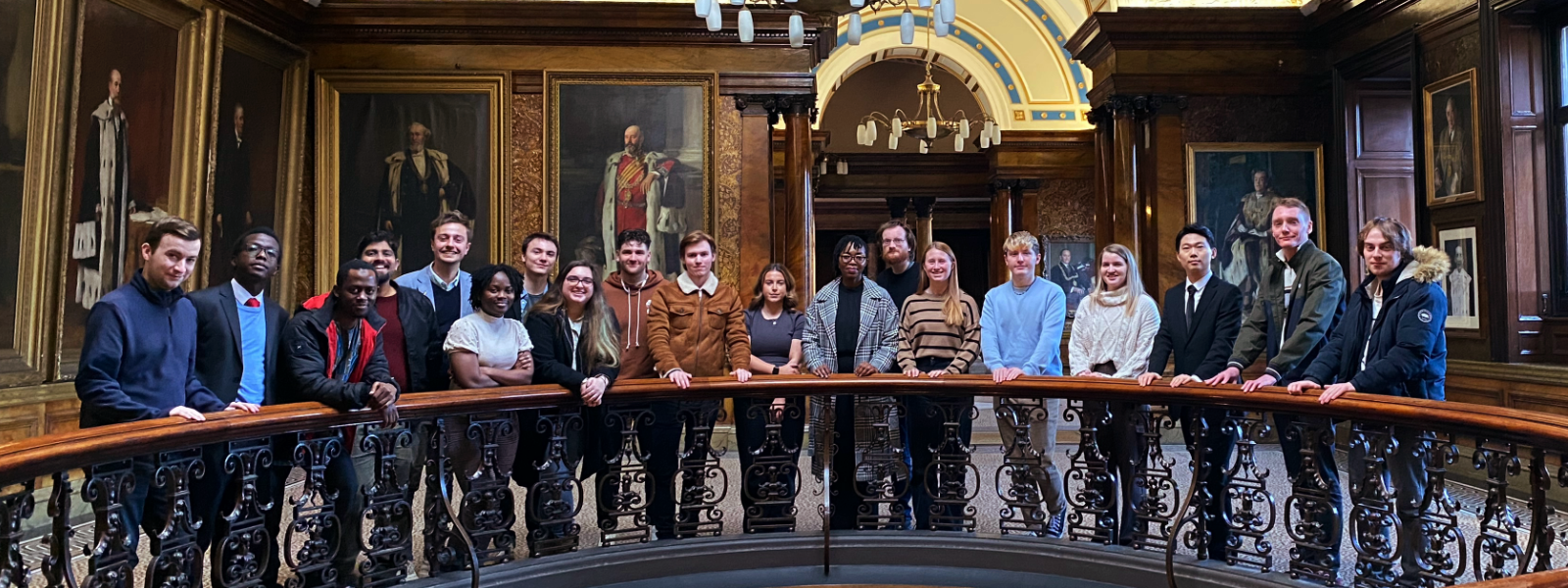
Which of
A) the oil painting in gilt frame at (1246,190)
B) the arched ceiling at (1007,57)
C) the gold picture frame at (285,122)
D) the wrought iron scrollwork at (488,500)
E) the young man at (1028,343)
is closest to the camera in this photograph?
the wrought iron scrollwork at (488,500)

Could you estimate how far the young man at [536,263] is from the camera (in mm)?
4797

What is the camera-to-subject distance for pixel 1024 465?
477 cm

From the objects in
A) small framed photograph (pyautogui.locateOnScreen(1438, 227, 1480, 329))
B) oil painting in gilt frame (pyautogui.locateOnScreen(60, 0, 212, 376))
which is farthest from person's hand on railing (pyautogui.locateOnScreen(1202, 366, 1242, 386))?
oil painting in gilt frame (pyautogui.locateOnScreen(60, 0, 212, 376))

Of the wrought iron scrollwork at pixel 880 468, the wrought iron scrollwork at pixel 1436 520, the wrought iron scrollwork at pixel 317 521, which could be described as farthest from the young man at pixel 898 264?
the wrought iron scrollwork at pixel 317 521

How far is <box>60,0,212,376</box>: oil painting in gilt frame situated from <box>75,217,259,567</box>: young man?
326 cm

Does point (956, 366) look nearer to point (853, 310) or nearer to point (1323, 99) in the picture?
point (853, 310)

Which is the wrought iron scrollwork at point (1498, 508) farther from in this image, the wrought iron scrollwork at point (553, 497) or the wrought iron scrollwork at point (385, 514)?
the wrought iron scrollwork at point (385, 514)

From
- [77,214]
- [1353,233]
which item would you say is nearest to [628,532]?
[77,214]

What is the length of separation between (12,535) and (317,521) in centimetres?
109

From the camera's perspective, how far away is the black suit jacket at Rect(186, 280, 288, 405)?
148 inches

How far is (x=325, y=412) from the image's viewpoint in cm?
361

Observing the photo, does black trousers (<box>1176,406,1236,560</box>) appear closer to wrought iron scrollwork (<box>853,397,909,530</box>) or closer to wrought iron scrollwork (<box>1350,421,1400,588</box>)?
wrought iron scrollwork (<box>1350,421,1400,588</box>)

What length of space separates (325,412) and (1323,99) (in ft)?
30.7

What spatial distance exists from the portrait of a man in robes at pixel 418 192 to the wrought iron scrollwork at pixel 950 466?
5659 mm
